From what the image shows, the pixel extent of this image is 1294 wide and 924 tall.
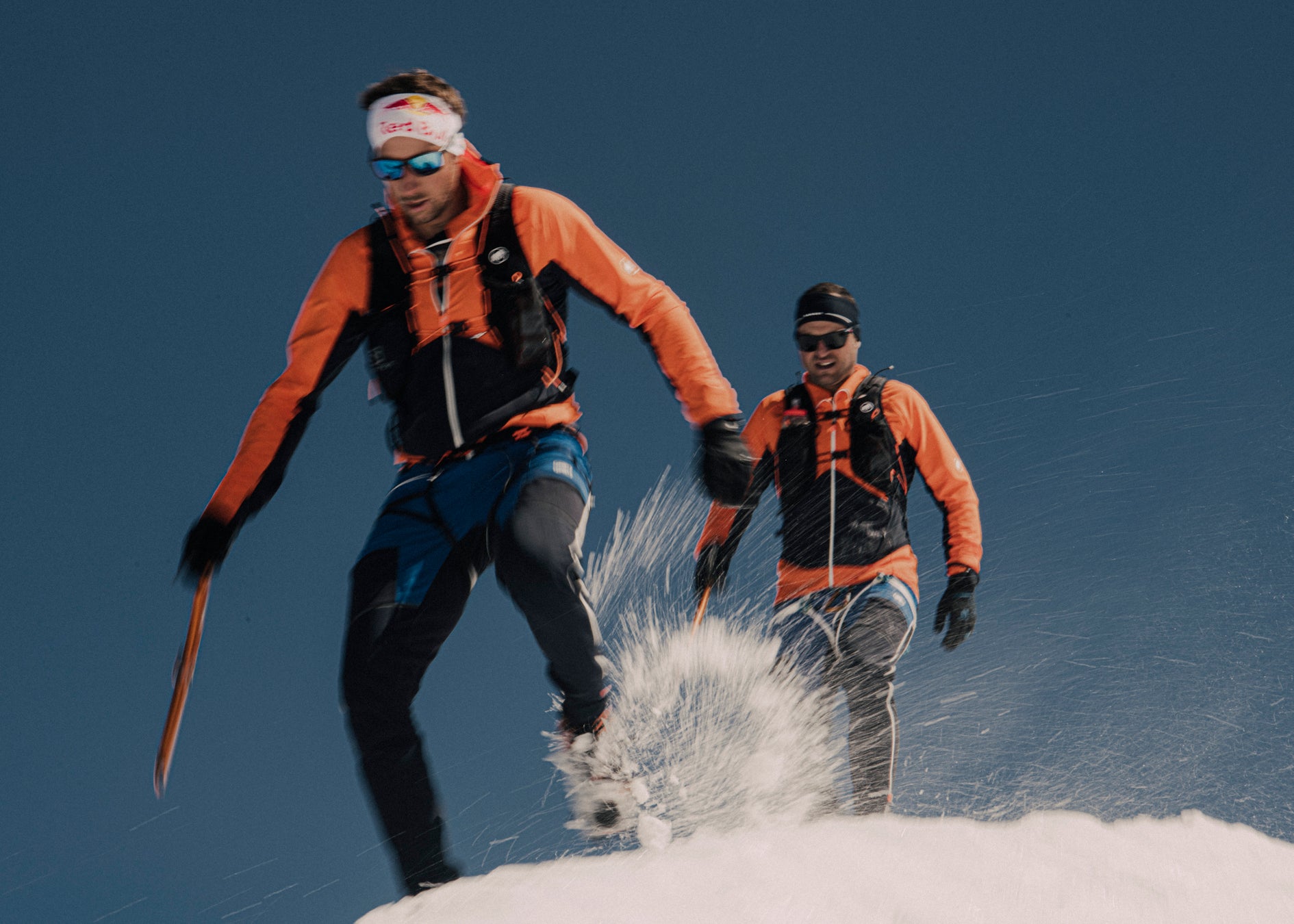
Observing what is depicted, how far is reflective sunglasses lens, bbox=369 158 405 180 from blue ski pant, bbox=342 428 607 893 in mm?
942

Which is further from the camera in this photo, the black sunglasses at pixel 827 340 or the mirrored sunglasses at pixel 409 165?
the black sunglasses at pixel 827 340

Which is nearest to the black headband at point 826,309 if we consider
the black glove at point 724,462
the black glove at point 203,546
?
the black glove at point 724,462

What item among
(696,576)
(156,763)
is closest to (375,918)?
(156,763)

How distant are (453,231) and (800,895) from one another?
7.35ft

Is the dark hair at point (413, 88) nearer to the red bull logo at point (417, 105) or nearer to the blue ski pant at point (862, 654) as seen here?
the red bull logo at point (417, 105)

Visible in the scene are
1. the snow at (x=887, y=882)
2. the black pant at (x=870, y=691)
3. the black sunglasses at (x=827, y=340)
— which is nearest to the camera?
the snow at (x=887, y=882)

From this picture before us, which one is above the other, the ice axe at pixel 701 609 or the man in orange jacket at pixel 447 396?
the man in orange jacket at pixel 447 396

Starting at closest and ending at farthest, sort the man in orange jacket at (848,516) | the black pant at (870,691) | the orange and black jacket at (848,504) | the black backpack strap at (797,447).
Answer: the black pant at (870,691)
the man in orange jacket at (848,516)
the orange and black jacket at (848,504)
the black backpack strap at (797,447)

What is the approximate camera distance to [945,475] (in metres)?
5.12

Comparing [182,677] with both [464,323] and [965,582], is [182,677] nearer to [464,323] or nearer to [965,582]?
[464,323]

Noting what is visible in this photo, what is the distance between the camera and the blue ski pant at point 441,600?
326 cm

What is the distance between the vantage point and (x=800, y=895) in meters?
3.15

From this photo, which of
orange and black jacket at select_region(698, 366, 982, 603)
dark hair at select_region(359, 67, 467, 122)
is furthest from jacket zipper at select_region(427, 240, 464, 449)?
orange and black jacket at select_region(698, 366, 982, 603)

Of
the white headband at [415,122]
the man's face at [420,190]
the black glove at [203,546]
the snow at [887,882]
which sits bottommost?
the snow at [887,882]
